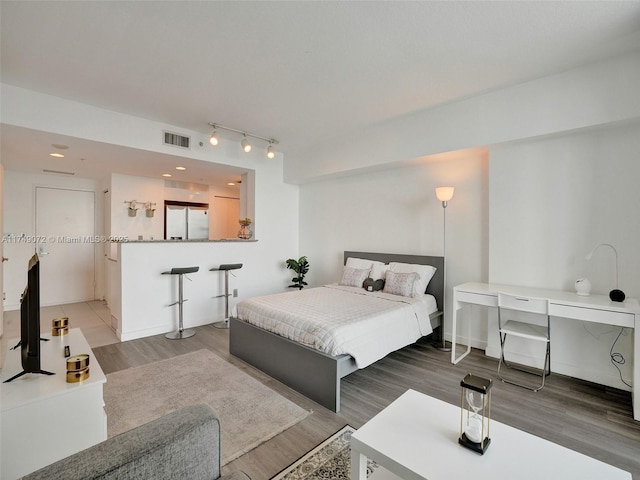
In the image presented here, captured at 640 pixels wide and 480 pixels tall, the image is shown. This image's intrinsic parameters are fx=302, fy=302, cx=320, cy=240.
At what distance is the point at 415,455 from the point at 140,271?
4042mm

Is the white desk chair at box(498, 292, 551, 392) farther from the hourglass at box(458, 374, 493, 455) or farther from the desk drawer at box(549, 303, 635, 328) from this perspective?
the hourglass at box(458, 374, 493, 455)

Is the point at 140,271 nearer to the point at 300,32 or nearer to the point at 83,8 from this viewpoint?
the point at 83,8

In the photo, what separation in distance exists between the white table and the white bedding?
1.00 meters

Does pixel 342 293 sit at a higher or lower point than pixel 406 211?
lower

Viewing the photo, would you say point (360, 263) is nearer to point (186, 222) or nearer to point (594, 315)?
point (594, 315)

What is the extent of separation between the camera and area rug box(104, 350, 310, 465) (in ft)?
7.01

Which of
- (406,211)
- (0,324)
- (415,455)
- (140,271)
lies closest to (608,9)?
(406,211)

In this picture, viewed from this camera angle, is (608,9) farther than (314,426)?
No

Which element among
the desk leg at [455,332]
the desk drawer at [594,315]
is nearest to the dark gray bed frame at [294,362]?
the desk leg at [455,332]

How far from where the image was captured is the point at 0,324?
388 cm

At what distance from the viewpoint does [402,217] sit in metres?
4.42

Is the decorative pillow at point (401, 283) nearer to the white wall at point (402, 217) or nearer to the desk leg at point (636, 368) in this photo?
the white wall at point (402, 217)

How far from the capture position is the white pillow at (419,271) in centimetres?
374

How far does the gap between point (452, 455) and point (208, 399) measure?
1974mm
